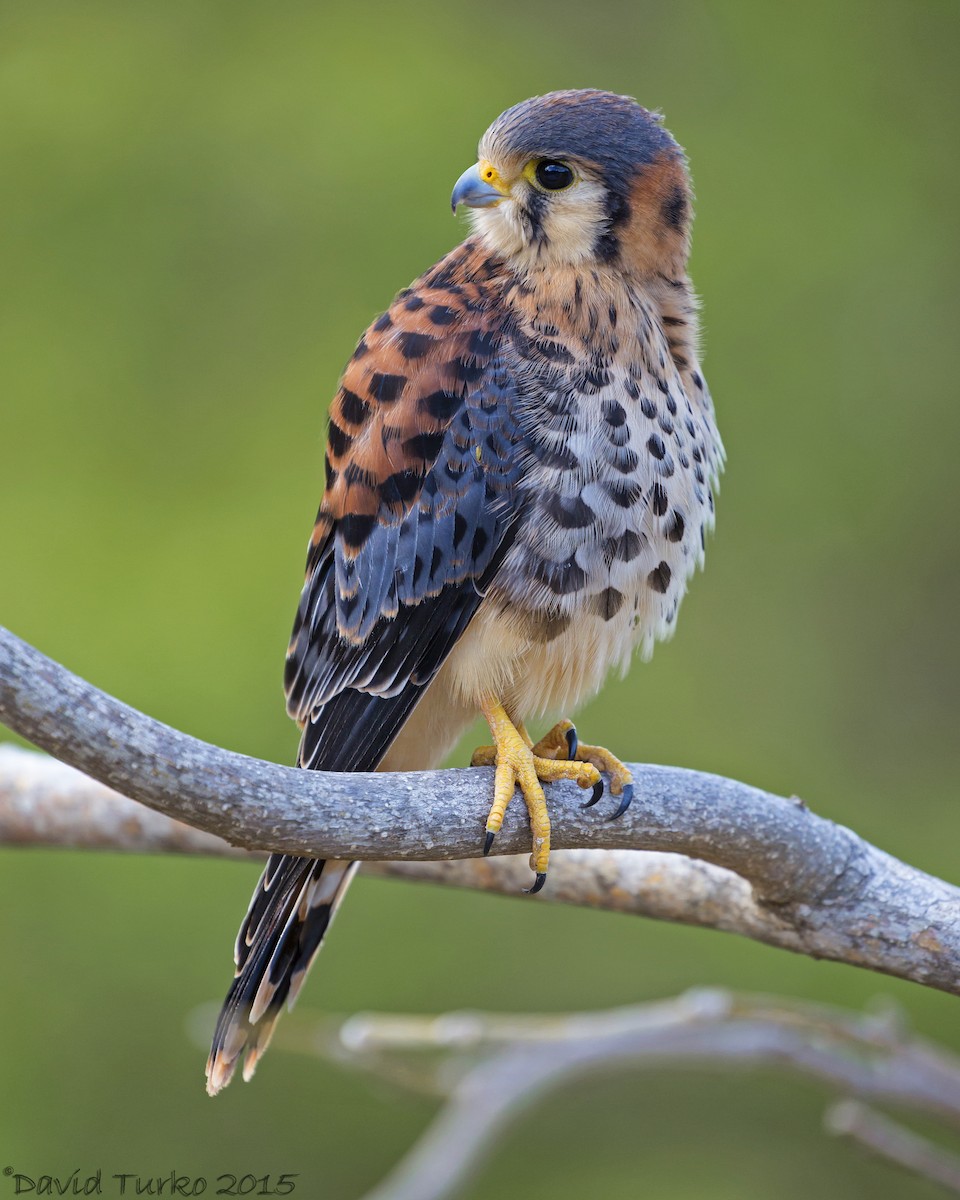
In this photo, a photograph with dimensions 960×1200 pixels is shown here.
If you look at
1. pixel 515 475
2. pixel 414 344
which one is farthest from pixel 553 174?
pixel 515 475

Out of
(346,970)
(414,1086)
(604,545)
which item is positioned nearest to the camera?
(604,545)

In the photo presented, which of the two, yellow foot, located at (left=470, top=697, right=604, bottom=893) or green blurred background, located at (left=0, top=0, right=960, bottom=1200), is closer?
yellow foot, located at (left=470, top=697, right=604, bottom=893)

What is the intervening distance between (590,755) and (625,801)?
19 centimetres

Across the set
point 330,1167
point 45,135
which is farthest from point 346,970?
point 45,135

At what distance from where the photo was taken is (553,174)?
1914 millimetres

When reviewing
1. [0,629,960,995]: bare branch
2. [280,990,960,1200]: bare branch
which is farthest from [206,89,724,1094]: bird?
[280,990,960,1200]: bare branch

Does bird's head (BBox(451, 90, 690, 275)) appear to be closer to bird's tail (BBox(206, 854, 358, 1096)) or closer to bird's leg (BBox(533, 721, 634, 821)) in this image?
bird's leg (BBox(533, 721, 634, 821))

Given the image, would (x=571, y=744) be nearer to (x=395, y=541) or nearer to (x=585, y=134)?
(x=395, y=541)

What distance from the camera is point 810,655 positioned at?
14.9 feet

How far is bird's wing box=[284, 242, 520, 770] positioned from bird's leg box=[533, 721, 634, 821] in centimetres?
27

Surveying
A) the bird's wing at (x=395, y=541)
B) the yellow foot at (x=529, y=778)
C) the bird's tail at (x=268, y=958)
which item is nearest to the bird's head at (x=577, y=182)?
the bird's wing at (x=395, y=541)

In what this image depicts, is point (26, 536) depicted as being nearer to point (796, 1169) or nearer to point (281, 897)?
point (281, 897)

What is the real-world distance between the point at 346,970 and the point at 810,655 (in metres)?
1.79

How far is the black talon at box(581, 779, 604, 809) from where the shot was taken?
1845 millimetres
